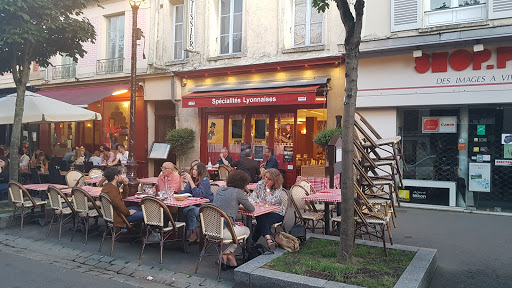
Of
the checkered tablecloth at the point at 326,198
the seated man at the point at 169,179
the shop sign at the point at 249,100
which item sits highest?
the shop sign at the point at 249,100

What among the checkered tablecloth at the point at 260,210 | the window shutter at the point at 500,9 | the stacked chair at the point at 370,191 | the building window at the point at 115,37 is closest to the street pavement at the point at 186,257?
the checkered tablecloth at the point at 260,210

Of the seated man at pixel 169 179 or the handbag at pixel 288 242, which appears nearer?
the handbag at pixel 288 242

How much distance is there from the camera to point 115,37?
16.9m

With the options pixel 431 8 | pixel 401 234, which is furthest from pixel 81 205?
pixel 431 8

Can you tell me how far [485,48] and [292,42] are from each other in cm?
537

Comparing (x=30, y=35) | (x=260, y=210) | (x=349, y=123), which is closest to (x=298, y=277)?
(x=260, y=210)

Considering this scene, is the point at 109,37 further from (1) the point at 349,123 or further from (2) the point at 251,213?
(1) the point at 349,123

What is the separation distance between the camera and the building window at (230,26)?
14008 mm

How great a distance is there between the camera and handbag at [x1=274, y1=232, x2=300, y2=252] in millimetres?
5801

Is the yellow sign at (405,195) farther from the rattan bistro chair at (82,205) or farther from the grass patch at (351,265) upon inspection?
the rattan bistro chair at (82,205)

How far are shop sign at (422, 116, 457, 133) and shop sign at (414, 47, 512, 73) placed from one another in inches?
46.0

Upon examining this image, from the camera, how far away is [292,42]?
1273 centimetres

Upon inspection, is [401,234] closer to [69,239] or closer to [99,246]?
[99,246]

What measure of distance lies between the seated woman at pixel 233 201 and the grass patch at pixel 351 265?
26.5 inches
